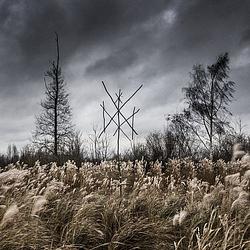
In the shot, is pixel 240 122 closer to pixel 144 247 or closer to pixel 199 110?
pixel 199 110

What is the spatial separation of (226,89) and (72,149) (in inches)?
466

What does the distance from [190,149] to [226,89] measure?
4.95 meters

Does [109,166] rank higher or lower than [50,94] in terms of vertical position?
lower

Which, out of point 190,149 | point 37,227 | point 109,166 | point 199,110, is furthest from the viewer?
point 199,110

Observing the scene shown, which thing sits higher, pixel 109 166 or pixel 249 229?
pixel 109 166

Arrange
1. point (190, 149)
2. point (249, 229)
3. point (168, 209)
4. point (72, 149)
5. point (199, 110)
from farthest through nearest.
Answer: point (199, 110) < point (190, 149) < point (72, 149) < point (168, 209) < point (249, 229)

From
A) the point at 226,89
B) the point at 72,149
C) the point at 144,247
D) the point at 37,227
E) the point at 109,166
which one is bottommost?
the point at 144,247

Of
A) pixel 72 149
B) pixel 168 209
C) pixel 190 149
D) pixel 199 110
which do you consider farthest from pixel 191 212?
pixel 199 110

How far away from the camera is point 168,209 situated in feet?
22.2

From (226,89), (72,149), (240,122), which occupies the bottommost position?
(72,149)

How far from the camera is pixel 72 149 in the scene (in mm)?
18906

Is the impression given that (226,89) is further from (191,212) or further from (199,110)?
(191,212)

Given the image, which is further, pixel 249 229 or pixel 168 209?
pixel 168 209

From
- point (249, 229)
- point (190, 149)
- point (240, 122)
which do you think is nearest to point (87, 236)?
point (249, 229)
